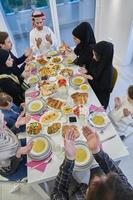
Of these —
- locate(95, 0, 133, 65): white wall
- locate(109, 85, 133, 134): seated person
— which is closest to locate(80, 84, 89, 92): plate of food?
locate(109, 85, 133, 134): seated person

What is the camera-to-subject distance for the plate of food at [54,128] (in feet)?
4.61

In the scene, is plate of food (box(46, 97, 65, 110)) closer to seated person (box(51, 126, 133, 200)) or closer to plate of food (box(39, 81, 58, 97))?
plate of food (box(39, 81, 58, 97))

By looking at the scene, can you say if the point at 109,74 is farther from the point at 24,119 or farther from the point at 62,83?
the point at 24,119

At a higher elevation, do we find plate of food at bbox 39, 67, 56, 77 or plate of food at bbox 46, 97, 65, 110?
plate of food at bbox 39, 67, 56, 77

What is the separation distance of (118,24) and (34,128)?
2570 mm

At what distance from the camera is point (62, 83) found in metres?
1.88

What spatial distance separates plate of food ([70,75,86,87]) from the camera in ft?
6.04

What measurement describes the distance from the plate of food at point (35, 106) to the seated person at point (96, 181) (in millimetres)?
536

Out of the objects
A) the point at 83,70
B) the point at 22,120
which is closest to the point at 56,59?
the point at 83,70

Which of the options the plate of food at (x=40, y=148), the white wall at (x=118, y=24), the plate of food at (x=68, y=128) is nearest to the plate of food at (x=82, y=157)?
the plate of food at (x=68, y=128)

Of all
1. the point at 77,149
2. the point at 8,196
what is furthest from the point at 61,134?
the point at 8,196

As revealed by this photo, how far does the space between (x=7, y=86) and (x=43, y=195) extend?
3.84 ft

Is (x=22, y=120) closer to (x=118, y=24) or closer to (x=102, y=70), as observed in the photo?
(x=102, y=70)

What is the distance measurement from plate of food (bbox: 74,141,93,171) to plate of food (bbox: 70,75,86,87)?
0.75m
